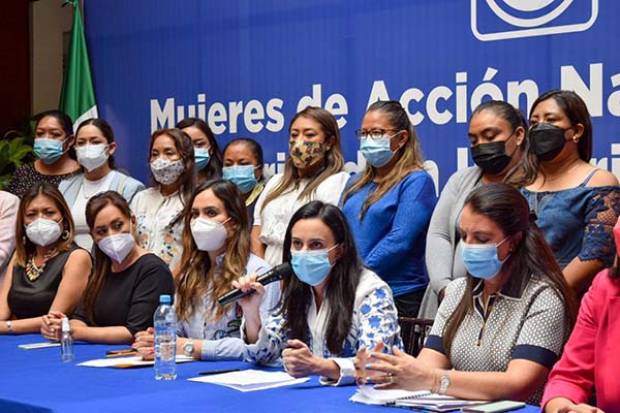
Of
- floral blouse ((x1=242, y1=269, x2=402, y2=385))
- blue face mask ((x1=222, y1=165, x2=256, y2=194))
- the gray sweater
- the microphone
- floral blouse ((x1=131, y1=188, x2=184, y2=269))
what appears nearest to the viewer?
floral blouse ((x1=242, y1=269, x2=402, y2=385))

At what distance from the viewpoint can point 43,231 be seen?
4.80 m

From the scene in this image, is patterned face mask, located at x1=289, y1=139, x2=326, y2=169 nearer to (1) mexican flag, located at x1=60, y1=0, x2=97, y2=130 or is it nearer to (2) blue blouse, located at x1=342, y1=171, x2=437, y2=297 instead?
(2) blue blouse, located at x1=342, y1=171, x2=437, y2=297

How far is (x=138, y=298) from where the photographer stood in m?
4.32

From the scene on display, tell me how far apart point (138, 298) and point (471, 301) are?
1699mm

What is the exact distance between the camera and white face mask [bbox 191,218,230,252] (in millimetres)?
4047

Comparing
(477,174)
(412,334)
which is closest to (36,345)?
(412,334)

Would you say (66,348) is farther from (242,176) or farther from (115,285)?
(242,176)

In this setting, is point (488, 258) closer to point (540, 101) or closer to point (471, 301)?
point (471, 301)

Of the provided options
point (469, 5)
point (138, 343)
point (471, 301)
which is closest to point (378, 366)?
point (471, 301)

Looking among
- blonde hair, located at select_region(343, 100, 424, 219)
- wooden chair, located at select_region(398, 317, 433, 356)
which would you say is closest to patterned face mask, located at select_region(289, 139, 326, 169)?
blonde hair, located at select_region(343, 100, 424, 219)

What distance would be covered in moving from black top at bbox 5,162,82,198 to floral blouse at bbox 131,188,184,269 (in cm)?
72

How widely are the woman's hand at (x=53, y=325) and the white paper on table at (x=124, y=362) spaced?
0.54 metres

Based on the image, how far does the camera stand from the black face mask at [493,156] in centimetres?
406

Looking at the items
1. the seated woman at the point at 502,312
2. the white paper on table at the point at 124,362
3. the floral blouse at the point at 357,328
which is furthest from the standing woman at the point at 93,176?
the seated woman at the point at 502,312
